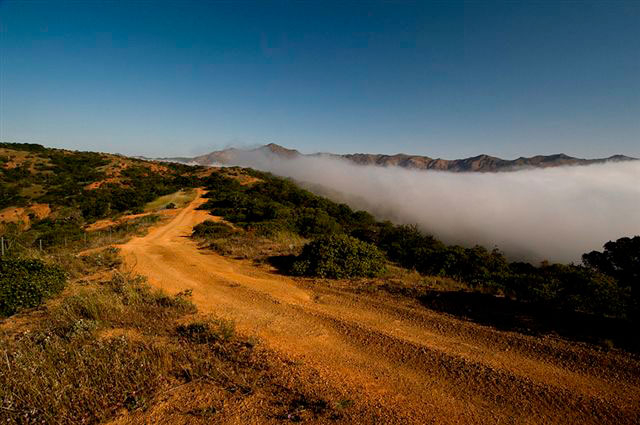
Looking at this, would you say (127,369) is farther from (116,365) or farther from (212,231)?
(212,231)

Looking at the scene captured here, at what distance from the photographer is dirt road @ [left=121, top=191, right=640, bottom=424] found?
4586 millimetres

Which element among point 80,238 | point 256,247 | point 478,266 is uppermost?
point 256,247

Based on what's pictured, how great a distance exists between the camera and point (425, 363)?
5.89 meters

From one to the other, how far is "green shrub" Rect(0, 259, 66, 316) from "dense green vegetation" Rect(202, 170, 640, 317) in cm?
827

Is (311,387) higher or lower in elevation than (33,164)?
lower

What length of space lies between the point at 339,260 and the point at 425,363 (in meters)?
7.08

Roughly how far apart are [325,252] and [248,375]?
8.06 metres

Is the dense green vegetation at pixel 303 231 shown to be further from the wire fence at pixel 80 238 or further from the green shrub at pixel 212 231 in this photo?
the wire fence at pixel 80 238

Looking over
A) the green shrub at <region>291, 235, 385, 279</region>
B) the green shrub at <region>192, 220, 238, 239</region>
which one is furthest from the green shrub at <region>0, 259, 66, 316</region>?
the green shrub at <region>192, 220, 238, 239</region>

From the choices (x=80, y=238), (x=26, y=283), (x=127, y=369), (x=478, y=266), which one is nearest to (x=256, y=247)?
(x=26, y=283)

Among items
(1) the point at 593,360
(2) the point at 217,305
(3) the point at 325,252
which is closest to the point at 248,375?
(2) the point at 217,305

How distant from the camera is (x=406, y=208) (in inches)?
3910


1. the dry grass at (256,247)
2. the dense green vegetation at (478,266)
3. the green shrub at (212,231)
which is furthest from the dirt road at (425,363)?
the green shrub at (212,231)

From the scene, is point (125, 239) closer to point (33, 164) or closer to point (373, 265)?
point (373, 265)
